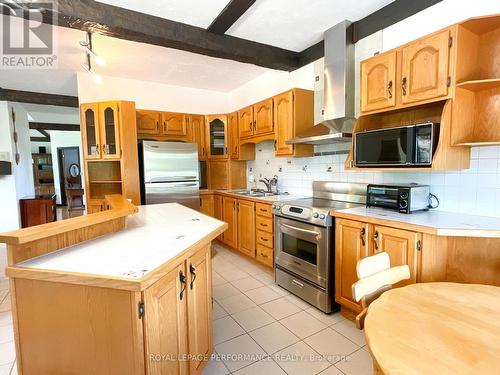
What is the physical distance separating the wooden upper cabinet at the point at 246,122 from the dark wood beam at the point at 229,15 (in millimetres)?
1286

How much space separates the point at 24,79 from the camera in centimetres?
397

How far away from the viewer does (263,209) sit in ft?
10.6

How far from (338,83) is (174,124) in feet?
8.41

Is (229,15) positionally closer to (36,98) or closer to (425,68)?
(425,68)

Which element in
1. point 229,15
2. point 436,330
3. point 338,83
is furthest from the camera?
point 338,83

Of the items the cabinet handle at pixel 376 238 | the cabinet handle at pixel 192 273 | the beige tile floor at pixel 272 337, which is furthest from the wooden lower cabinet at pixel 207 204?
the cabinet handle at pixel 192 273

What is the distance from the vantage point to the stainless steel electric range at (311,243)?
7.69 feet

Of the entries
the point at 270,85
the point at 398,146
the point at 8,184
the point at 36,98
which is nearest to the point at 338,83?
the point at 398,146

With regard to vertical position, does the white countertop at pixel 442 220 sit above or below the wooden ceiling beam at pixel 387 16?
below

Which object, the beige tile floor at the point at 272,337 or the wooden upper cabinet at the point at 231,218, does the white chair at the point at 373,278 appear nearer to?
the beige tile floor at the point at 272,337

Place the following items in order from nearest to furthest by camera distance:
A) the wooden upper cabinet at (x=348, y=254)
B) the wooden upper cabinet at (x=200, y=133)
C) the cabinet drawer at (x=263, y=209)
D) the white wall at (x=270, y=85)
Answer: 1. the wooden upper cabinet at (x=348, y=254)
2. the cabinet drawer at (x=263, y=209)
3. the white wall at (x=270, y=85)
4. the wooden upper cabinet at (x=200, y=133)

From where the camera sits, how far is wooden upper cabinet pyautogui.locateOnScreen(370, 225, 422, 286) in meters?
1.78

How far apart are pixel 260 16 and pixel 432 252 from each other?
2361 millimetres

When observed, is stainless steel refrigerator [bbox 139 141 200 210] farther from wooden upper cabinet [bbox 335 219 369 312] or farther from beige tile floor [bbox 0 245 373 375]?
wooden upper cabinet [bbox 335 219 369 312]
